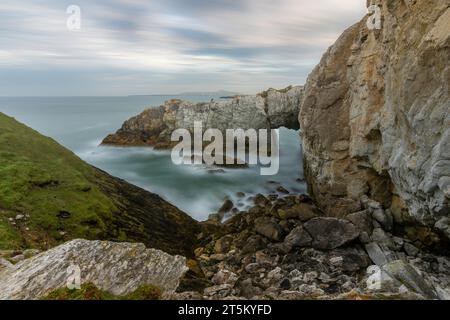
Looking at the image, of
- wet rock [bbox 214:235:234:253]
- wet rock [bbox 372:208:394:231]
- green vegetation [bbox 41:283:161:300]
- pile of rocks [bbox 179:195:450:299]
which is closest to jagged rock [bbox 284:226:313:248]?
pile of rocks [bbox 179:195:450:299]

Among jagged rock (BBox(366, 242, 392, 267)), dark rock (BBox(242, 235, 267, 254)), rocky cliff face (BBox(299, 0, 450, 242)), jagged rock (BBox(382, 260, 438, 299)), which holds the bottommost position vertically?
dark rock (BBox(242, 235, 267, 254))

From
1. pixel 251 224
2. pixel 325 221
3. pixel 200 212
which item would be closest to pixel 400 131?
pixel 325 221

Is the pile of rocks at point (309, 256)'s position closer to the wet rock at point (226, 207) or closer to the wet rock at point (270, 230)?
the wet rock at point (270, 230)

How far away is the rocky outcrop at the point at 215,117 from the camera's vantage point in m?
59.0

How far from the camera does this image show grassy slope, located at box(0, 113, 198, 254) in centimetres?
1930

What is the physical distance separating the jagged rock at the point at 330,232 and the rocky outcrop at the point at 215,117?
3646 centimetres

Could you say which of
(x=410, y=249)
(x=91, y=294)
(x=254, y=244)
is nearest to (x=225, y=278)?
(x=254, y=244)

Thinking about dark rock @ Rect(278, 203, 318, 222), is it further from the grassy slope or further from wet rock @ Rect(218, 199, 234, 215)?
the grassy slope

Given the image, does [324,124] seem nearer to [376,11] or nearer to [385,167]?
[385,167]

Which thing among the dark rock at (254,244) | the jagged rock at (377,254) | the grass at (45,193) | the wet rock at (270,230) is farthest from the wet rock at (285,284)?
the grass at (45,193)

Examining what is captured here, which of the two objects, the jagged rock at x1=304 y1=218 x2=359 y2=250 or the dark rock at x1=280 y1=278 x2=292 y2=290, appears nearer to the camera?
the dark rock at x1=280 y1=278 x2=292 y2=290

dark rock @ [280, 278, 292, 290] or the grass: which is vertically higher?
the grass

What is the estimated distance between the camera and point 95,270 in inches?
442

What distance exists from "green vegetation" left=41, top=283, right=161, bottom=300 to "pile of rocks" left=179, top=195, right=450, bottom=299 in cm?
659
